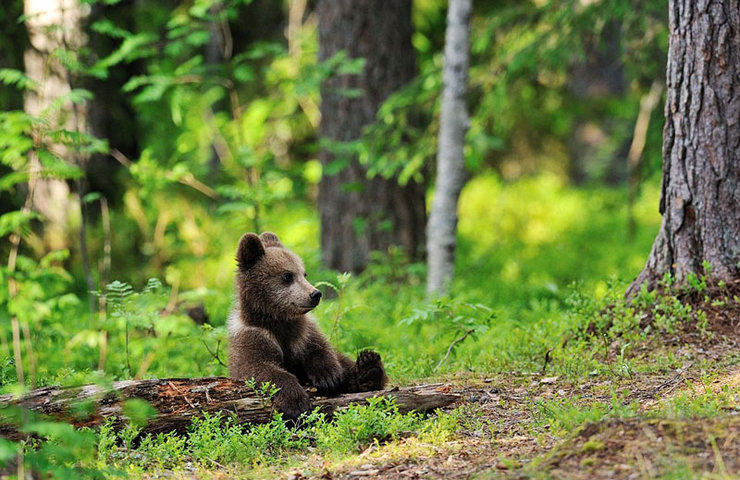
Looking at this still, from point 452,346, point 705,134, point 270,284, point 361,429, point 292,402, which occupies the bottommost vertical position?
point 361,429

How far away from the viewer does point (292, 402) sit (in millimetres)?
5211

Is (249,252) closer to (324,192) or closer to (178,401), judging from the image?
(178,401)

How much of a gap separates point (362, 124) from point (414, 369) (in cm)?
547

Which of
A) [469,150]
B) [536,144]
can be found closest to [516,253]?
[469,150]

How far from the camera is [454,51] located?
8.89 m

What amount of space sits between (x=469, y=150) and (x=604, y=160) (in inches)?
299

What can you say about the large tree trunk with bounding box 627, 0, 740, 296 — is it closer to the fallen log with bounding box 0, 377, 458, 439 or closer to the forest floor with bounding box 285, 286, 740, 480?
the forest floor with bounding box 285, 286, 740, 480

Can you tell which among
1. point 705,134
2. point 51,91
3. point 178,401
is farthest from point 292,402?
point 51,91

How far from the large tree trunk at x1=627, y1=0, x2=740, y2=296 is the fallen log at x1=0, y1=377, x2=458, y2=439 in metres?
2.50

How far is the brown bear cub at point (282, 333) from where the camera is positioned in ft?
18.3

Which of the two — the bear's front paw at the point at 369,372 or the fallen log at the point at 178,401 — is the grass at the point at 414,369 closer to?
the fallen log at the point at 178,401

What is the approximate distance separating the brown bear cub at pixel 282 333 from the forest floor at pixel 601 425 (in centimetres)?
76

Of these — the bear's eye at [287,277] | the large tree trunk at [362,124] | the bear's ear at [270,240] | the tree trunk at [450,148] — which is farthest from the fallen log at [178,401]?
the large tree trunk at [362,124]

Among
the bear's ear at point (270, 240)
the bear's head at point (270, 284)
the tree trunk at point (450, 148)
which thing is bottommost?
the bear's head at point (270, 284)
